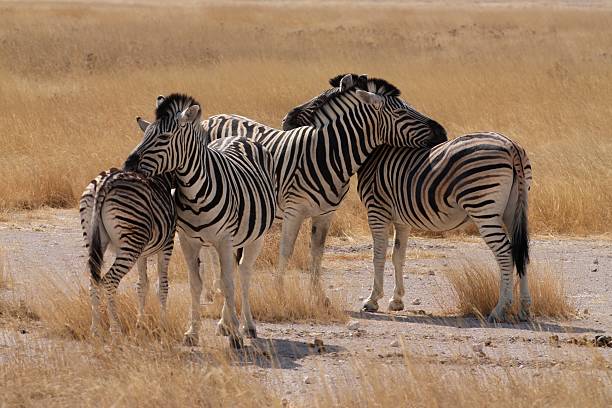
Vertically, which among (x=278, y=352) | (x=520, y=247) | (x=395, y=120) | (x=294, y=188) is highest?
(x=395, y=120)

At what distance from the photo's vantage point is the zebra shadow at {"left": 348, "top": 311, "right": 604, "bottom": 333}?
8.16 meters

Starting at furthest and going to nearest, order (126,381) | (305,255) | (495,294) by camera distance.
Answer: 1. (305,255)
2. (495,294)
3. (126,381)

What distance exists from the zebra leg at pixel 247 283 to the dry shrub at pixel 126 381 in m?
1.12

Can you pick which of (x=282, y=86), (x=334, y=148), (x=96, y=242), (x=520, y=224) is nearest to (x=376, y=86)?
(x=334, y=148)

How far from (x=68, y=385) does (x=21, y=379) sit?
0.91ft

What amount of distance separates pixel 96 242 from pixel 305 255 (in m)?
3.88

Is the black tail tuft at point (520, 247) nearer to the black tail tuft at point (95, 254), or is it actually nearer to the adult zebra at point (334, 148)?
the adult zebra at point (334, 148)

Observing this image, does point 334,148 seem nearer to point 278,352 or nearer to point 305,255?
point 305,255

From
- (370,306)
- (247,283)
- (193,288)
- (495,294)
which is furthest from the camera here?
(370,306)

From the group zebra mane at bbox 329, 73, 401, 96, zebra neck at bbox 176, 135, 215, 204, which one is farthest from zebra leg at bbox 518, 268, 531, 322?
zebra neck at bbox 176, 135, 215, 204

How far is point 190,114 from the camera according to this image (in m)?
7.08

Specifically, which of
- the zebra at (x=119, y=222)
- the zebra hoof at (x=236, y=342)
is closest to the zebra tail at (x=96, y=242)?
the zebra at (x=119, y=222)

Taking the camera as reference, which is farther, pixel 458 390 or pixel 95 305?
pixel 95 305

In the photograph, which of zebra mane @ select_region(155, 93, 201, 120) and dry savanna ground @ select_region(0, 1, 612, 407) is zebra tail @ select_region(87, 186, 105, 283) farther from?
zebra mane @ select_region(155, 93, 201, 120)
